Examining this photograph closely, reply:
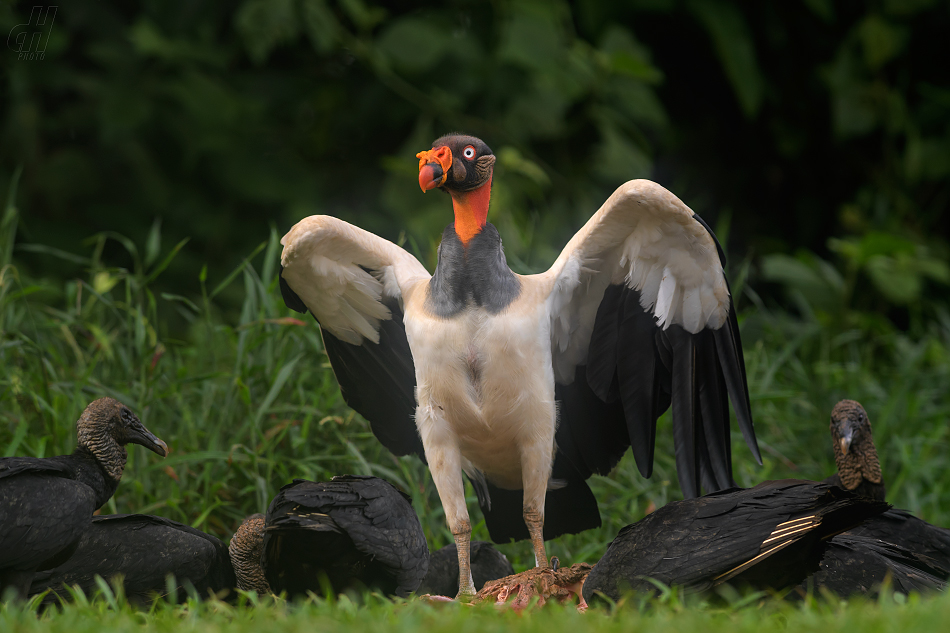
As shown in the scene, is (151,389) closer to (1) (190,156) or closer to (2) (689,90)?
(1) (190,156)

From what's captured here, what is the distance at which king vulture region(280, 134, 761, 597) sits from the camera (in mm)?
3035

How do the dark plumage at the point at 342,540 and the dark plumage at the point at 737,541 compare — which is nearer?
the dark plumage at the point at 737,541

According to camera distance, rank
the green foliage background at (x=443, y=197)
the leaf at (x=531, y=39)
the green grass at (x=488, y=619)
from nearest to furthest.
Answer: the green grass at (x=488, y=619), the green foliage background at (x=443, y=197), the leaf at (x=531, y=39)

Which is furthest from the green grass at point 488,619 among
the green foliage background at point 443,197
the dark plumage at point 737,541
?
the green foliage background at point 443,197

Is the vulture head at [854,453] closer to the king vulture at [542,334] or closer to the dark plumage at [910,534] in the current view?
the dark plumage at [910,534]

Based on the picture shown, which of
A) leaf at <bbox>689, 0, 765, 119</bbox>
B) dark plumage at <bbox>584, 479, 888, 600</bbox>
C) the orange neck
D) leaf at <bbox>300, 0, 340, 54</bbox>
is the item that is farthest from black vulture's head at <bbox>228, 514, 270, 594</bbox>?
leaf at <bbox>689, 0, 765, 119</bbox>

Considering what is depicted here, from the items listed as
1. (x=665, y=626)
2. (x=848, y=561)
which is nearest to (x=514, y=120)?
(x=848, y=561)

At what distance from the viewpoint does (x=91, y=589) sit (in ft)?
9.40

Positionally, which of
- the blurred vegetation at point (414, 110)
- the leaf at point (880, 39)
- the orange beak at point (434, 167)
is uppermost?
the leaf at point (880, 39)

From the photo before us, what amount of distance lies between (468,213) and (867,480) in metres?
1.98

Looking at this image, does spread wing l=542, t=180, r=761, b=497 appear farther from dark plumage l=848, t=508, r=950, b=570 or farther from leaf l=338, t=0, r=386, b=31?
leaf l=338, t=0, r=386, b=31

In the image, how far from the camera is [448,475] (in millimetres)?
3168

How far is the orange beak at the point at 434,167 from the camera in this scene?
294 cm

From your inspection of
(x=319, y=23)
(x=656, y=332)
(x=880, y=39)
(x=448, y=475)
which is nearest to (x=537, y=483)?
(x=448, y=475)
